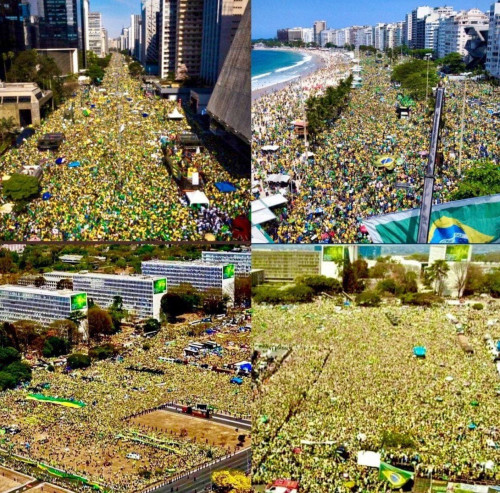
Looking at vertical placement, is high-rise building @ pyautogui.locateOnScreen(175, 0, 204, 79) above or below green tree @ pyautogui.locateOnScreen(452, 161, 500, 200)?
above

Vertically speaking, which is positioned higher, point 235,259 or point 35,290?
point 235,259

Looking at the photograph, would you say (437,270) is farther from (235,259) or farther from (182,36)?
(182,36)

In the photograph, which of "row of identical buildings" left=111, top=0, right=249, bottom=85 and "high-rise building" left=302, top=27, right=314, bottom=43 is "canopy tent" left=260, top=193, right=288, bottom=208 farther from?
"high-rise building" left=302, top=27, right=314, bottom=43

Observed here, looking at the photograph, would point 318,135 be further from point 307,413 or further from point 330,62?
point 307,413

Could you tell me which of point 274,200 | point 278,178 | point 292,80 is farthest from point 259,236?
point 292,80

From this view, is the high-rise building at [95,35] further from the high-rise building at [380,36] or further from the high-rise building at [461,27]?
the high-rise building at [461,27]

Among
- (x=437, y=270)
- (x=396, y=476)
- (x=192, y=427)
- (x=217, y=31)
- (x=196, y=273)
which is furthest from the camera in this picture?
(x=196, y=273)

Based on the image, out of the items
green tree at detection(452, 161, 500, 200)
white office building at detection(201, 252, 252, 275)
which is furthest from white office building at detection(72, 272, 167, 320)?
green tree at detection(452, 161, 500, 200)
